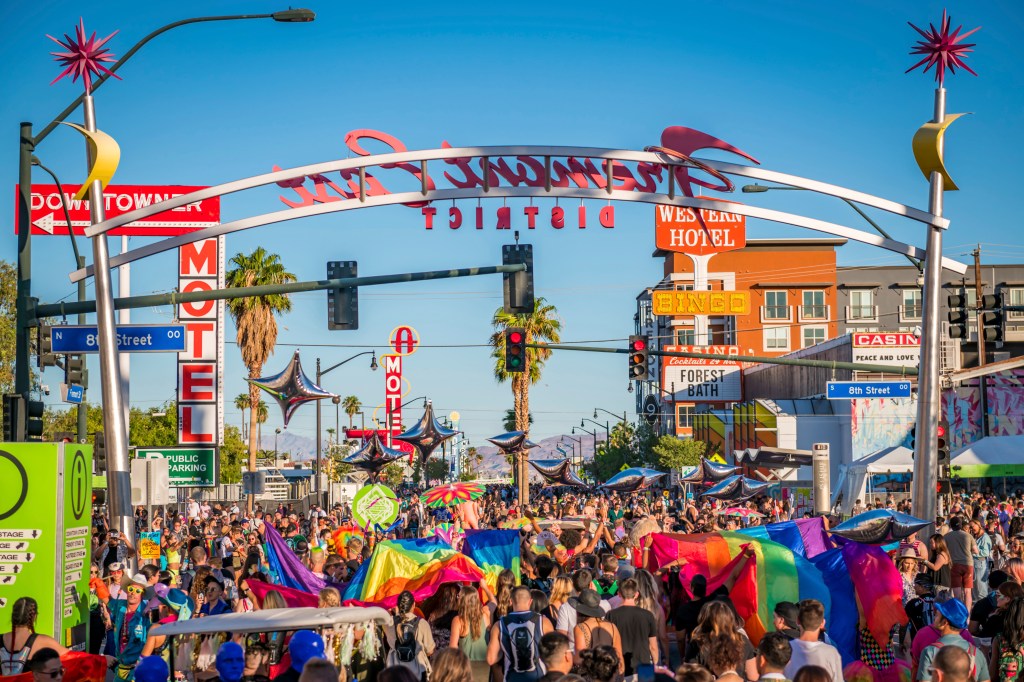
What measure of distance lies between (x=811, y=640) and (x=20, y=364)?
12.5 m

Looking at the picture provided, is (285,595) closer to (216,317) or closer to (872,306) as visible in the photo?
(216,317)

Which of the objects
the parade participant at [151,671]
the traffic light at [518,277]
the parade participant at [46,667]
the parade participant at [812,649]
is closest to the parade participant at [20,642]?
the parade participant at [46,667]

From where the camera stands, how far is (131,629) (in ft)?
37.7

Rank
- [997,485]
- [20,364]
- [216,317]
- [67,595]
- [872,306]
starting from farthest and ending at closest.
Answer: [872,306]
[997,485]
[216,317]
[20,364]
[67,595]

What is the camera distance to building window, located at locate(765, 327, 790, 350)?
9269cm

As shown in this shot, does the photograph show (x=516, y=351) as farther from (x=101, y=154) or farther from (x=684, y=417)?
(x=684, y=417)

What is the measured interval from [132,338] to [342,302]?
3164mm

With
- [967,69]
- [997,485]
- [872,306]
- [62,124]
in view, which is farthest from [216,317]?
[872,306]

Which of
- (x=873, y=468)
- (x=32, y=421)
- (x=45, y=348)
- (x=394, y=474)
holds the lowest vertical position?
(x=394, y=474)

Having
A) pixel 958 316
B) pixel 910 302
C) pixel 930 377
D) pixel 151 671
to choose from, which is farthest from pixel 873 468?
pixel 910 302

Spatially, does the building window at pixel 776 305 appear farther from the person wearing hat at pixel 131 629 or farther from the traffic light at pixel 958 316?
the person wearing hat at pixel 131 629

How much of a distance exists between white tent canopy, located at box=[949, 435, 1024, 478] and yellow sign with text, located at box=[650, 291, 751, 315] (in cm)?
4124

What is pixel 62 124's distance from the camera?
1764 cm

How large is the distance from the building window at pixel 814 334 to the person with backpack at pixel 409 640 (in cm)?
8414
